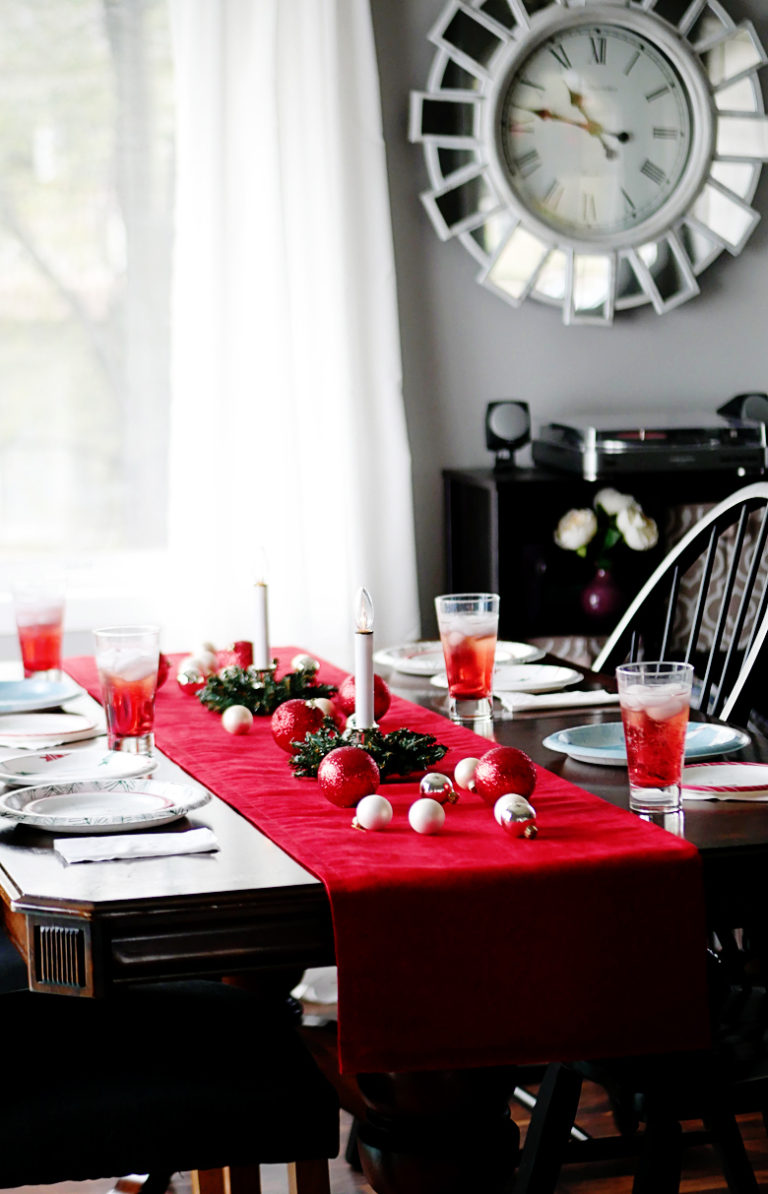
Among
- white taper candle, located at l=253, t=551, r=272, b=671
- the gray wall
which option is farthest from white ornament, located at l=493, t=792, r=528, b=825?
the gray wall

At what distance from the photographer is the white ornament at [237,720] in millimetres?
1687

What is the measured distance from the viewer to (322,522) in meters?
3.33

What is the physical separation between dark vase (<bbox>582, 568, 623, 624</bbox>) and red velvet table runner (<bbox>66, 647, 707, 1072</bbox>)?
2031 mm

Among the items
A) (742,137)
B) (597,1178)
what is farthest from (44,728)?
(742,137)

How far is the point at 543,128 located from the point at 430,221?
0.35 meters

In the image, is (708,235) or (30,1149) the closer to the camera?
(30,1149)

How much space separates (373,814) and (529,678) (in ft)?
2.47

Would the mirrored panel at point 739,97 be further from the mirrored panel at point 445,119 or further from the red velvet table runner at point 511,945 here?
the red velvet table runner at point 511,945

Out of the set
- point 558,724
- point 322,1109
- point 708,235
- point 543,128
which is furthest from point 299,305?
point 322,1109

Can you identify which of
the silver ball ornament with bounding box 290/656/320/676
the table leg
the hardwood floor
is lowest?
the hardwood floor

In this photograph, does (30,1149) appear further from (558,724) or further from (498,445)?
(498,445)

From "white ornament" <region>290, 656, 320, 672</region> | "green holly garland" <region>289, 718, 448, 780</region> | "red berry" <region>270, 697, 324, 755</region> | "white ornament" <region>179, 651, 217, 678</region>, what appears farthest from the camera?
"white ornament" <region>179, 651, 217, 678</region>

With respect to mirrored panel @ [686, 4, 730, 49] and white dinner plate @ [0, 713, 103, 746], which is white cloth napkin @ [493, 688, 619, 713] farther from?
mirrored panel @ [686, 4, 730, 49]

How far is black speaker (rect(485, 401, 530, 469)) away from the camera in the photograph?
3332 millimetres
